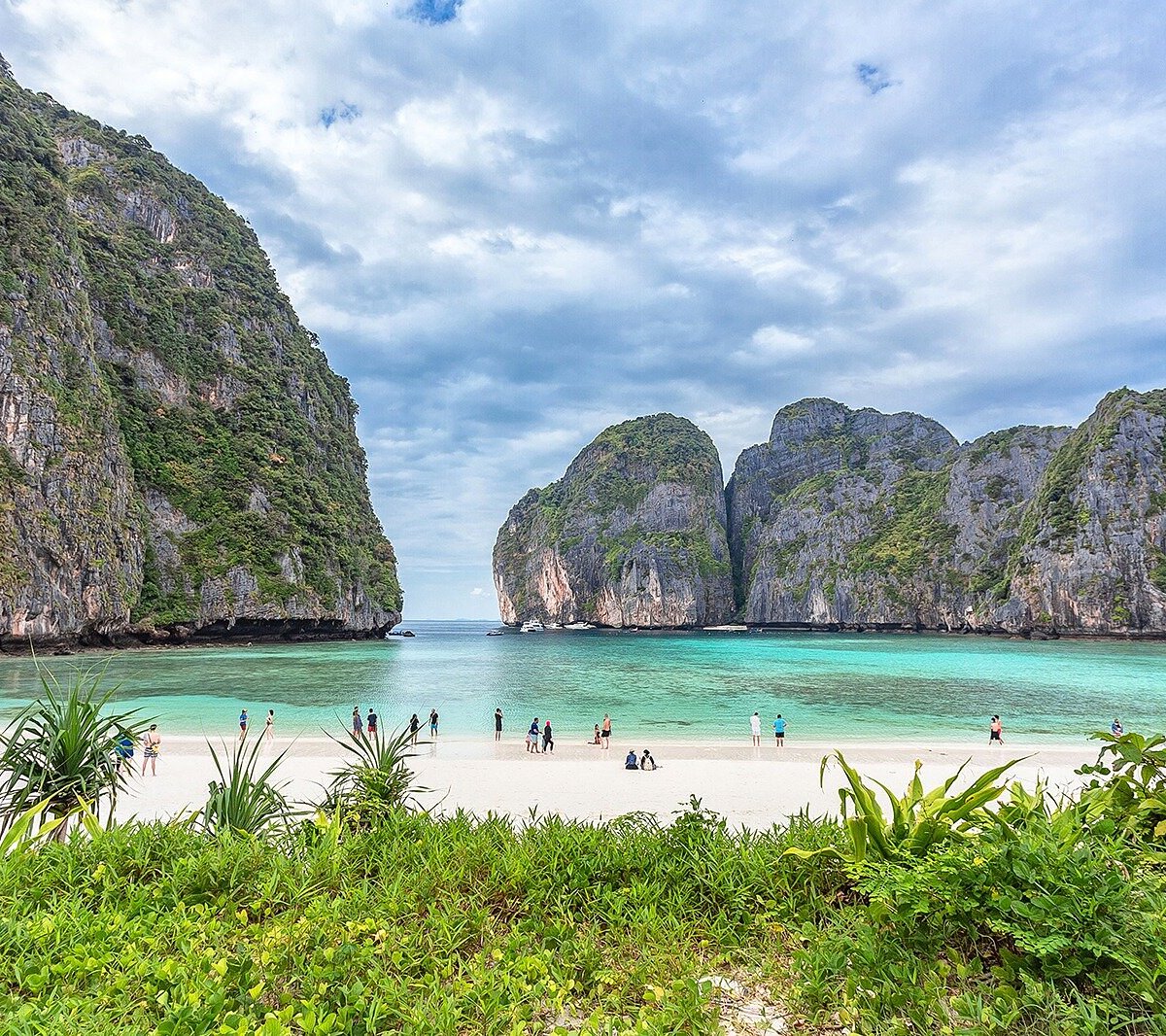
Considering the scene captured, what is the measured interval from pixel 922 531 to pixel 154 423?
121917 millimetres

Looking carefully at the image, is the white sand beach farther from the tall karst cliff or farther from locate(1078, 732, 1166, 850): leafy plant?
the tall karst cliff

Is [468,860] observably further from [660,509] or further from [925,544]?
[660,509]

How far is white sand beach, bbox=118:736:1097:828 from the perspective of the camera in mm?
10781

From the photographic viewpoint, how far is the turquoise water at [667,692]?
21531 millimetres

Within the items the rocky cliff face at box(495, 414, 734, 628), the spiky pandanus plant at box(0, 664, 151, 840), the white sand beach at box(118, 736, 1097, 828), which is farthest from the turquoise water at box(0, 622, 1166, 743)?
the rocky cliff face at box(495, 414, 734, 628)

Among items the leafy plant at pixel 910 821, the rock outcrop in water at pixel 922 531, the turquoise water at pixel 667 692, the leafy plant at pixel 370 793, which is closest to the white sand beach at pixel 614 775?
the turquoise water at pixel 667 692

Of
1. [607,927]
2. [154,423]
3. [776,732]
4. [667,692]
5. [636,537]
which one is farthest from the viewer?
[636,537]

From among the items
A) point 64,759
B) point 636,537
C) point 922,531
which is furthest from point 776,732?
point 636,537

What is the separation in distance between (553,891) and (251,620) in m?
68.3

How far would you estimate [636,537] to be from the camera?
464 feet

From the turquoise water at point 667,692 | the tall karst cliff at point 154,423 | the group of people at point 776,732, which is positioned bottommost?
the turquoise water at point 667,692

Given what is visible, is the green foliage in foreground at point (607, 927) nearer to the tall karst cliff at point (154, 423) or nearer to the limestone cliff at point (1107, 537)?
the tall karst cliff at point (154, 423)

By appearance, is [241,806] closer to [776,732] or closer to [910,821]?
[910,821]

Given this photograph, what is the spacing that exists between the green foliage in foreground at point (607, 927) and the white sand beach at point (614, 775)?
15.7 ft
